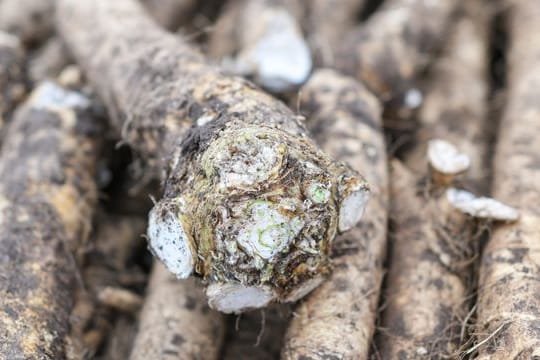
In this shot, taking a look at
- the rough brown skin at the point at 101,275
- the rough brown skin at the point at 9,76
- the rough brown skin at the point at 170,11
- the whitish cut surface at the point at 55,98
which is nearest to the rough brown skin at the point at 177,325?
the rough brown skin at the point at 101,275

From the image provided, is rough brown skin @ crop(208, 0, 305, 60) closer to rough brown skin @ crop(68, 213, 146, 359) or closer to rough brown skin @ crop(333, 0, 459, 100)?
rough brown skin @ crop(333, 0, 459, 100)

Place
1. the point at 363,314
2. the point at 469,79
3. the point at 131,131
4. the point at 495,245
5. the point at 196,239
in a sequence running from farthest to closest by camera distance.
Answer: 1. the point at 469,79
2. the point at 131,131
3. the point at 495,245
4. the point at 363,314
5. the point at 196,239

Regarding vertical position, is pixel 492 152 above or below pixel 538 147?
below

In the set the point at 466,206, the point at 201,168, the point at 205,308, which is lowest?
the point at 205,308

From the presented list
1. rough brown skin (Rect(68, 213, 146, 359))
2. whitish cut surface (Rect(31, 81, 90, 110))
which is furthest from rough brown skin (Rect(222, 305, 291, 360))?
whitish cut surface (Rect(31, 81, 90, 110))

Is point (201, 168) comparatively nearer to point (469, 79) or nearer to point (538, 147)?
point (538, 147)

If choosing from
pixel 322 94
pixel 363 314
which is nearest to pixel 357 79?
pixel 322 94
